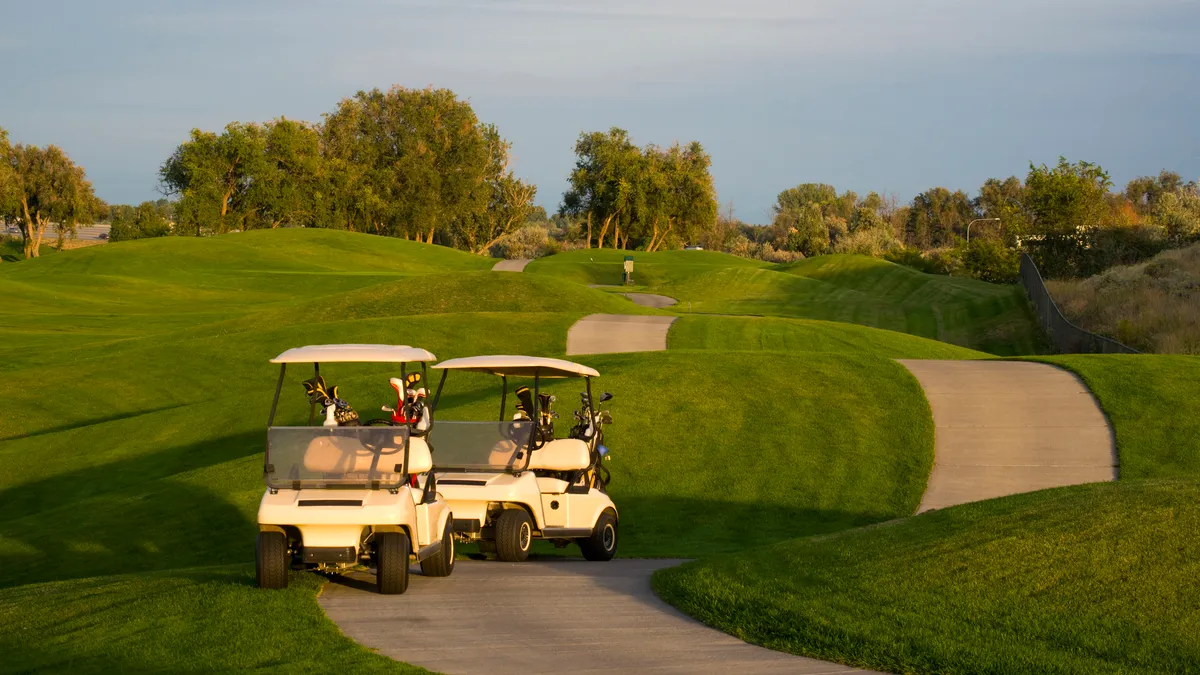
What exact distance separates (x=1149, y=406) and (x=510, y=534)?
18283 millimetres

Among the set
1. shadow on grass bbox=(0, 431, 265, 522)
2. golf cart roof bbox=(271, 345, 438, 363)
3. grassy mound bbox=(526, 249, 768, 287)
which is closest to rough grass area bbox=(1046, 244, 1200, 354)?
grassy mound bbox=(526, 249, 768, 287)

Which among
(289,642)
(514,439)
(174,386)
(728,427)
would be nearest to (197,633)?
(289,642)

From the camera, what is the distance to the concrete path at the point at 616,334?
39531mm

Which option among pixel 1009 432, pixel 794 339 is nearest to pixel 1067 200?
pixel 794 339

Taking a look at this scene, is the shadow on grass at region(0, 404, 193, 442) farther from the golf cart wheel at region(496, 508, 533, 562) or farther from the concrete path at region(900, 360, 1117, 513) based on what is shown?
the concrete path at region(900, 360, 1117, 513)

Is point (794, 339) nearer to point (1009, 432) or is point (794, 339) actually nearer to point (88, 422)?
point (1009, 432)

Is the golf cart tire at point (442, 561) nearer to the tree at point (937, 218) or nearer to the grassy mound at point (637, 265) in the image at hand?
the grassy mound at point (637, 265)

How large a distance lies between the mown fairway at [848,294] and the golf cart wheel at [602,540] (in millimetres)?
42419

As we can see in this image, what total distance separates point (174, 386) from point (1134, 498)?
1182 inches

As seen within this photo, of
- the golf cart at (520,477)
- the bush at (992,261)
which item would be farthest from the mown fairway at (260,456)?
the bush at (992,261)

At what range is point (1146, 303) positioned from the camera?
51000mm

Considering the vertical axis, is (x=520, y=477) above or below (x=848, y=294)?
below

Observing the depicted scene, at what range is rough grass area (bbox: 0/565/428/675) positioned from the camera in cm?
963

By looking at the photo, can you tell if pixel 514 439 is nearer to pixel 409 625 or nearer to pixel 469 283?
pixel 409 625
